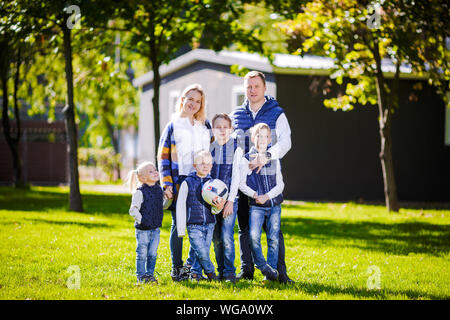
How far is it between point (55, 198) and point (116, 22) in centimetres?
540

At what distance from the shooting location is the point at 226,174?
5.95m

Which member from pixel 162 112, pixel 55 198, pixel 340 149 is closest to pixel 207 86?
pixel 162 112

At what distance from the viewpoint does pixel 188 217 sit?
5.86m

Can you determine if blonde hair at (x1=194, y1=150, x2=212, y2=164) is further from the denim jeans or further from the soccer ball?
the denim jeans

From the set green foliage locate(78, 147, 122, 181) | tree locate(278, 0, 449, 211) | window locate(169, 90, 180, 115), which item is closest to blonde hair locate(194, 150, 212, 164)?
tree locate(278, 0, 449, 211)

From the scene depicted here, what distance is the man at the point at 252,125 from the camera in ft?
19.5

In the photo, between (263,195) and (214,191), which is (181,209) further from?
(263,195)

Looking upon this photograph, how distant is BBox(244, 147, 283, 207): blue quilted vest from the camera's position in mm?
5906

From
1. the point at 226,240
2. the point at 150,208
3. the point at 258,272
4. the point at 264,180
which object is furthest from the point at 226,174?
the point at 258,272

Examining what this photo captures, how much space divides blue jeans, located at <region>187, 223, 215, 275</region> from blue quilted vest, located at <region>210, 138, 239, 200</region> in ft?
1.67

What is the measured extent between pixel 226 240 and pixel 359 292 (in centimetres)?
139

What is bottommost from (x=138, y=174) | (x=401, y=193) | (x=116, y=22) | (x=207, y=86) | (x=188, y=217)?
(x=401, y=193)

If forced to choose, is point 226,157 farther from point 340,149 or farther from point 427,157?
point 427,157

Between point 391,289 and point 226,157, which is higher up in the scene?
point 226,157
